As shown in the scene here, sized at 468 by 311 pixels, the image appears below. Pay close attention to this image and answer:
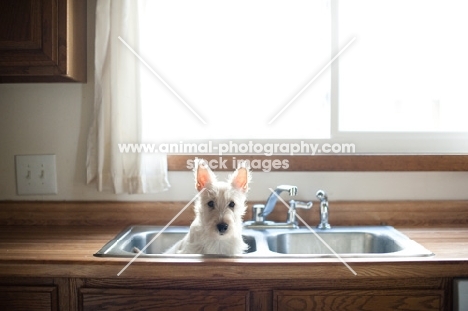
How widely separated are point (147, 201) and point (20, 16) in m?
0.82

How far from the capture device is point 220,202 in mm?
1465

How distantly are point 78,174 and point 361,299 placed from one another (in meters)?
1.21

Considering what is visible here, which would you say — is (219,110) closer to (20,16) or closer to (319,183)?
(319,183)

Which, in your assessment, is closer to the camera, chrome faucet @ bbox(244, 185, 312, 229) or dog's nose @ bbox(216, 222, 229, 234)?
dog's nose @ bbox(216, 222, 229, 234)

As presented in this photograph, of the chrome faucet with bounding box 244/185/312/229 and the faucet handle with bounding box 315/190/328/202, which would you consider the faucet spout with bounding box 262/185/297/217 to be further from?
the faucet handle with bounding box 315/190/328/202

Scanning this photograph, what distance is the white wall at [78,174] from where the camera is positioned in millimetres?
1804

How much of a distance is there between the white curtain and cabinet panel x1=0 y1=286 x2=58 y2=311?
0.51 metres

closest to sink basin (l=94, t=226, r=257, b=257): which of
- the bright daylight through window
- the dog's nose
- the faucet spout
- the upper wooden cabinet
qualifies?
the faucet spout

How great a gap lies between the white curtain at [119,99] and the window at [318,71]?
16cm

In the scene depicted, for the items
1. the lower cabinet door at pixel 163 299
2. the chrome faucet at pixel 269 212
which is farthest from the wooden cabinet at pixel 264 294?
the chrome faucet at pixel 269 212

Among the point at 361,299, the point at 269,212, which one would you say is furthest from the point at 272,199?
the point at 361,299

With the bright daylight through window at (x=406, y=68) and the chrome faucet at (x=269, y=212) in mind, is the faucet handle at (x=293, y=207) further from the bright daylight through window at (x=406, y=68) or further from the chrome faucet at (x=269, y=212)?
the bright daylight through window at (x=406, y=68)

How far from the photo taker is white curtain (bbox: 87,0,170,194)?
5.53 ft

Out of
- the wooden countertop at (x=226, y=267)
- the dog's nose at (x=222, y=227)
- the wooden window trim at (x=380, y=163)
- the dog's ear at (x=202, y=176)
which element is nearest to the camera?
the wooden countertop at (x=226, y=267)
